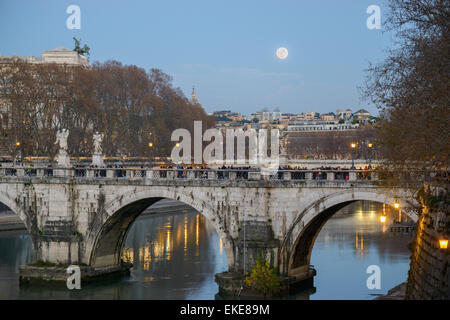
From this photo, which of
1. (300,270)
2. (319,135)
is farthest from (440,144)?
(319,135)

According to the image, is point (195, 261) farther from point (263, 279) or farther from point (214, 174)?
point (263, 279)

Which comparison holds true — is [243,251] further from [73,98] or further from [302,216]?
[73,98]

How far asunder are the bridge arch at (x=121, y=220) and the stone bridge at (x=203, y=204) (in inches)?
1.6

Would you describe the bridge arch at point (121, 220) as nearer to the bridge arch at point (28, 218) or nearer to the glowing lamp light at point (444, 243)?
the bridge arch at point (28, 218)

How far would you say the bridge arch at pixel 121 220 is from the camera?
2966cm

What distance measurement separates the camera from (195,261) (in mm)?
37156

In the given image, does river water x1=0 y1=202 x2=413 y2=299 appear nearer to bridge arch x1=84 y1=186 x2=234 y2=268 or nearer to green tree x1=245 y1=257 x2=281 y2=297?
green tree x1=245 y1=257 x2=281 y2=297

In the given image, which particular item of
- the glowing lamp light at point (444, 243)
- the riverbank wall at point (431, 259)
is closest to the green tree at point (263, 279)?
the riverbank wall at point (431, 259)

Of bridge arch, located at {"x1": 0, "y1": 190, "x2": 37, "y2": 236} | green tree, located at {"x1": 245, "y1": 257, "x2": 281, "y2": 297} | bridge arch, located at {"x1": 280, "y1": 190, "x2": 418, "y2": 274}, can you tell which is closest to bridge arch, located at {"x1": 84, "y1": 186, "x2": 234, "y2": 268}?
green tree, located at {"x1": 245, "y1": 257, "x2": 281, "y2": 297}

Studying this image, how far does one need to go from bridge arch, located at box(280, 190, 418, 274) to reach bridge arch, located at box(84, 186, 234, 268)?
2.29 metres

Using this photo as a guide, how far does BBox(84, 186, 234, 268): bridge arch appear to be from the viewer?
29.7 metres

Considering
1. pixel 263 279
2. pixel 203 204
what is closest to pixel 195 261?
pixel 203 204

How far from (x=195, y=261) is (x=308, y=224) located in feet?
34.8

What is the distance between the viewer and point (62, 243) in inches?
1258
